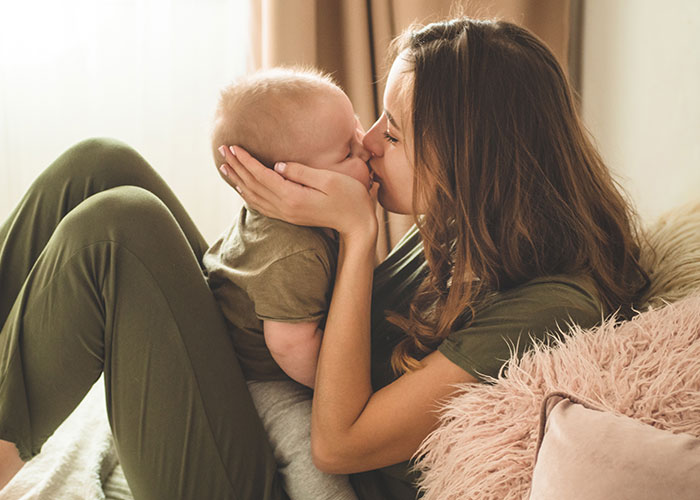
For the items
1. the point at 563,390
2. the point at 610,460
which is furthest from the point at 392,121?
the point at 610,460

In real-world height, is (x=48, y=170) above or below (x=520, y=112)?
below

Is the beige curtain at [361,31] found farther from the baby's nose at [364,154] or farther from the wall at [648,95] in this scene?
the baby's nose at [364,154]

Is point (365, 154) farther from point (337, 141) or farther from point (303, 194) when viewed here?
point (303, 194)

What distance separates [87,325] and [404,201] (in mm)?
550

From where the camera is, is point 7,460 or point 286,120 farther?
point 286,120

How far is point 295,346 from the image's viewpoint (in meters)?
1.05

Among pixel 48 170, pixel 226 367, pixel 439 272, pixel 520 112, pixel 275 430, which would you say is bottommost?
pixel 275 430

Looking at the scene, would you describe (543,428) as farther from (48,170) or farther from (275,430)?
(48,170)

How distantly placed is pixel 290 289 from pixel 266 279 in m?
0.04

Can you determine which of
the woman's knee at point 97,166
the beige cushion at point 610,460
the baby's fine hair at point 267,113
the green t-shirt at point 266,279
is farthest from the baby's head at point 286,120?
the beige cushion at point 610,460

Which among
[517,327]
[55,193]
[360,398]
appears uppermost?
[55,193]

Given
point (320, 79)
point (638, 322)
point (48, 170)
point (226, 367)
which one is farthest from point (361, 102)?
point (638, 322)

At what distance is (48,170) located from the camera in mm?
1227

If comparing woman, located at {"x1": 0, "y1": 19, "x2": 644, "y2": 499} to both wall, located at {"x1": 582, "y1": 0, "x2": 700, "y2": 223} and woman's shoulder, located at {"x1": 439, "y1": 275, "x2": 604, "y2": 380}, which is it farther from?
wall, located at {"x1": 582, "y1": 0, "x2": 700, "y2": 223}
